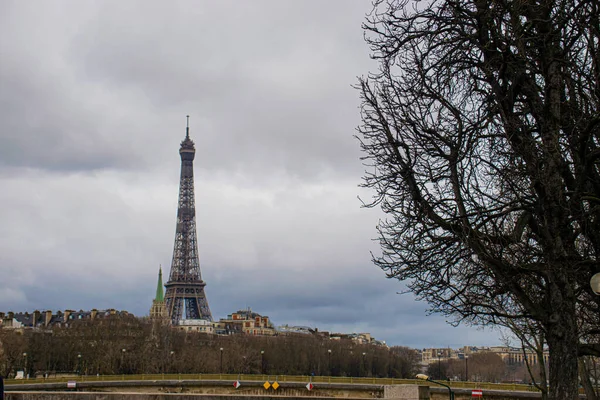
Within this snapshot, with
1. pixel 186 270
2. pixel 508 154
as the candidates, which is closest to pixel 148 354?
pixel 186 270

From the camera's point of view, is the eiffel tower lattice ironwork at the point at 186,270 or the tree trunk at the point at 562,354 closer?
the tree trunk at the point at 562,354

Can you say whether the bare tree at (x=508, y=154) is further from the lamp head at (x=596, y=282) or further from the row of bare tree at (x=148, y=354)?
the row of bare tree at (x=148, y=354)

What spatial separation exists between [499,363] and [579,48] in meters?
161

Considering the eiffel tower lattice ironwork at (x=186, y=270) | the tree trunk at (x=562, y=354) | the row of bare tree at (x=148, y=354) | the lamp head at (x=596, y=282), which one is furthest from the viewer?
the eiffel tower lattice ironwork at (x=186, y=270)

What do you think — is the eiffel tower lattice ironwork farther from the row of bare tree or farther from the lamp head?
the lamp head

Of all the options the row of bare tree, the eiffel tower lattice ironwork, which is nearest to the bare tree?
the row of bare tree

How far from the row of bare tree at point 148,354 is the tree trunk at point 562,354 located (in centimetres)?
7408

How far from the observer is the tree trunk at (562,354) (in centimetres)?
1063

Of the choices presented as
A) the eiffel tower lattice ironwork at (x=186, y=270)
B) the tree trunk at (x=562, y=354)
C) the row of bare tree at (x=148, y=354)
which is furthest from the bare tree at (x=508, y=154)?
the eiffel tower lattice ironwork at (x=186, y=270)

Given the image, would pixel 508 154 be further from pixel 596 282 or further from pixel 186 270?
pixel 186 270

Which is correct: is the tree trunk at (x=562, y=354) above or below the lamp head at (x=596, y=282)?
below

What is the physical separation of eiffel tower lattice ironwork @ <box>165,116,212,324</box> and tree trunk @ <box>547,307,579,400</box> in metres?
130

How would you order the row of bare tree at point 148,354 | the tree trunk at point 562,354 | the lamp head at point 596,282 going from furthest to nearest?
the row of bare tree at point 148,354 < the tree trunk at point 562,354 < the lamp head at point 596,282

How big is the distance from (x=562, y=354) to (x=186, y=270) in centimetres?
13449
